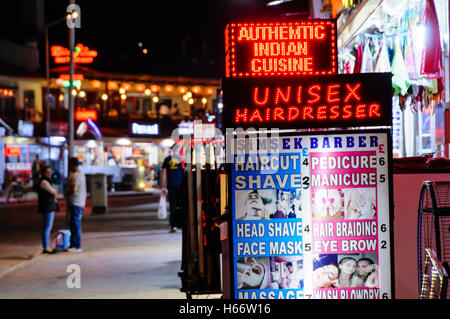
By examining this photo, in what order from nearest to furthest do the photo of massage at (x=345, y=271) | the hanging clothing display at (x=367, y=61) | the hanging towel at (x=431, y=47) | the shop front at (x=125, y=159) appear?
the photo of massage at (x=345, y=271) < the hanging towel at (x=431, y=47) < the hanging clothing display at (x=367, y=61) < the shop front at (x=125, y=159)

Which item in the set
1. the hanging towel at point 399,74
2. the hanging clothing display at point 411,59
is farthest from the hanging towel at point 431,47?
the hanging towel at point 399,74

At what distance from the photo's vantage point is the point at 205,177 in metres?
8.04

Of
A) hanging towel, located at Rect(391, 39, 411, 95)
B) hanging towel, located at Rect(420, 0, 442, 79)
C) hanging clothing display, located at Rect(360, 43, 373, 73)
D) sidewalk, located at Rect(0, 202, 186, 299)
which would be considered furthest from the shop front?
hanging towel, located at Rect(420, 0, 442, 79)

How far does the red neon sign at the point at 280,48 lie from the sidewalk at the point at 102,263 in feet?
13.4

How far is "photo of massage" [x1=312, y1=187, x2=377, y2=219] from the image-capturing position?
5691 mm

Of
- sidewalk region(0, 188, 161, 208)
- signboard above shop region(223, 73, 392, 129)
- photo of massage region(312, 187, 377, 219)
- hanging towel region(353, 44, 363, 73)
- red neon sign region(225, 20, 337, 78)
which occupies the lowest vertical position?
sidewalk region(0, 188, 161, 208)

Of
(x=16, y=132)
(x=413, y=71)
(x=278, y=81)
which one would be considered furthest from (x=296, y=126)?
(x=16, y=132)

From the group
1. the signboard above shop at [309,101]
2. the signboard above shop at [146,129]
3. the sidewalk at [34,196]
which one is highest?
the signboard above shop at [146,129]

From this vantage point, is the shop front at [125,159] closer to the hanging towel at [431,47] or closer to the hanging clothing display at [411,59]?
the hanging clothing display at [411,59]

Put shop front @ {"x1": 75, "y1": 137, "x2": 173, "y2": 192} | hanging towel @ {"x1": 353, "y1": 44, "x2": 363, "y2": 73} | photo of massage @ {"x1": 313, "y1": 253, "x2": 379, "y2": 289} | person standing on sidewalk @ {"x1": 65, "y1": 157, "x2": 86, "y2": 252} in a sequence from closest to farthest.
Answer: photo of massage @ {"x1": 313, "y1": 253, "x2": 379, "y2": 289}
hanging towel @ {"x1": 353, "y1": 44, "x2": 363, "y2": 73}
person standing on sidewalk @ {"x1": 65, "y1": 157, "x2": 86, "y2": 252}
shop front @ {"x1": 75, "y1": 137, "x2": 173, "y2": 192}

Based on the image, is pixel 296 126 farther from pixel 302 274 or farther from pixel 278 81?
pixel 302 274

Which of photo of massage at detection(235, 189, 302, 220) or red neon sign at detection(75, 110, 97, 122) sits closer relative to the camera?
photo of massage at detection(235, 189, 302, 220)

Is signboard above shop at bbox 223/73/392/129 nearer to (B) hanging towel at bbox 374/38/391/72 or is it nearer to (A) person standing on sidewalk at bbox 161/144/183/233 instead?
(B) hanging towel at bbox 374/38/391/72

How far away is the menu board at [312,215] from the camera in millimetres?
5664
